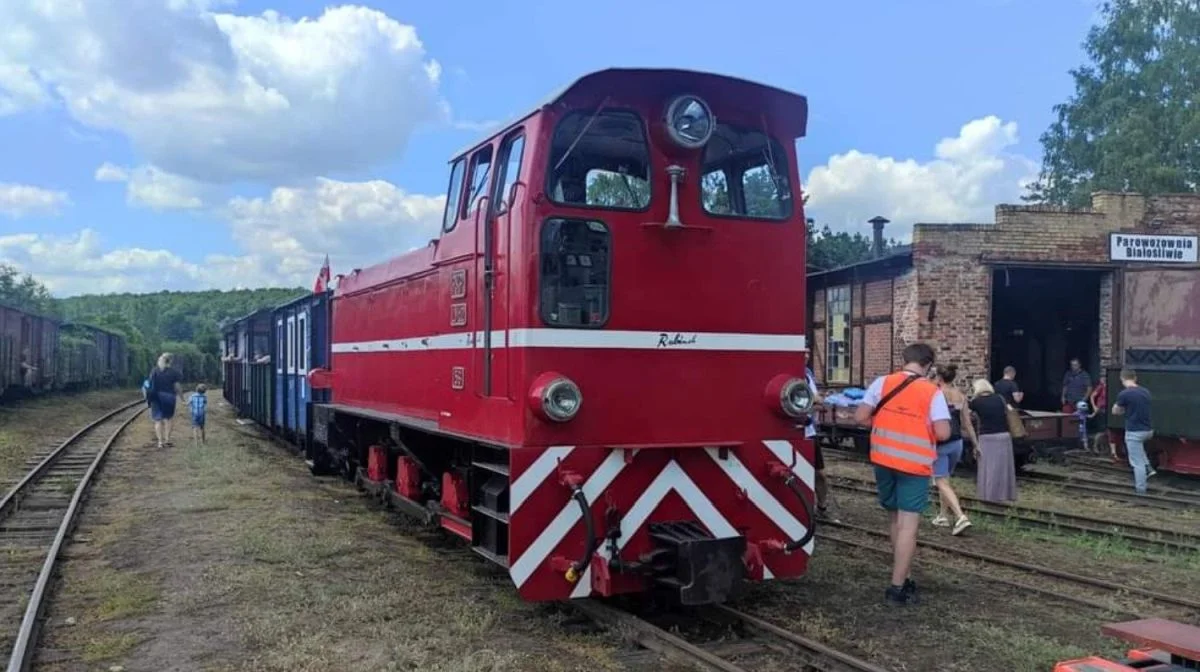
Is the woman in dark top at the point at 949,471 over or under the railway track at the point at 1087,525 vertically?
over

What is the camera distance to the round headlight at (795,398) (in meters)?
6.11

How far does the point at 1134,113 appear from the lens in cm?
3198

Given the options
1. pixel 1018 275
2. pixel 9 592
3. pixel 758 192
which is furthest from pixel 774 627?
pixel 1018 275

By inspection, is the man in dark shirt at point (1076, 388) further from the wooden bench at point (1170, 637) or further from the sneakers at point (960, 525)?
the wooden bench at point (1170, 637)

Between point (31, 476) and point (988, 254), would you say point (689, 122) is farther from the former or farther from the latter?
point (988, 254)

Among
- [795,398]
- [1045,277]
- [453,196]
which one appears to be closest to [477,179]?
[453,196]

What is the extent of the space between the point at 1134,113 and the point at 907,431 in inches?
1210

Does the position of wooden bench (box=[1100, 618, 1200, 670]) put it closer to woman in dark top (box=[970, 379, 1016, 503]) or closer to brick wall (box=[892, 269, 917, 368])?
woman in dark top (box=[970, 379, 1016, 503])

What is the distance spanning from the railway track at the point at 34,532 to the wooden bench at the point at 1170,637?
16.7 ft

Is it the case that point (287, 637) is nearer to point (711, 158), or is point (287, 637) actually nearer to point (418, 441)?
point (418, 441)

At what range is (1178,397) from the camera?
43.0 feet

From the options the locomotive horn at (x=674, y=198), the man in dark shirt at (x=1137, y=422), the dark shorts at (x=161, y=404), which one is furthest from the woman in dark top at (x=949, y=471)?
the dark shorts at (x=161, y=404)

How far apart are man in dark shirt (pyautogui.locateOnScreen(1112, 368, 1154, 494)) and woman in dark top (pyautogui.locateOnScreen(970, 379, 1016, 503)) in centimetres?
252

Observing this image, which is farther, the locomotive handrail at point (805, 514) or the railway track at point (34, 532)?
the locomotive handrail at point (805, 514)
